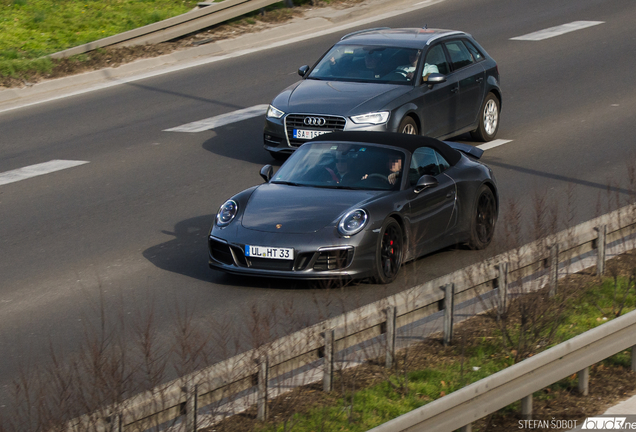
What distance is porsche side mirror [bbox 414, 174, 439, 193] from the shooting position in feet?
33.5

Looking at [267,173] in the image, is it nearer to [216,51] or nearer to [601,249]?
[601,249]

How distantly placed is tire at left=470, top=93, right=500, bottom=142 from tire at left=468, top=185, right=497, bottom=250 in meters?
5.02

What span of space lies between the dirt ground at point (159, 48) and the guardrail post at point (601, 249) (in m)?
13.9

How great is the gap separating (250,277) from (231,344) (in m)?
2.27

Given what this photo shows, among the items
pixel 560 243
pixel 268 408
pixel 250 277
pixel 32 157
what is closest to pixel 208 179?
pixel 32 157

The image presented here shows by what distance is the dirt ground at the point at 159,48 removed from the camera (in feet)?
68.3

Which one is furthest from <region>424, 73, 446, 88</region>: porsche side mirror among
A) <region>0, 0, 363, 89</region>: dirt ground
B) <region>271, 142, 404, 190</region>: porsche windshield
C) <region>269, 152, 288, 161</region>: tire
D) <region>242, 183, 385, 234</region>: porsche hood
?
<region>0, 0, 363, 89</region>: dirt ground

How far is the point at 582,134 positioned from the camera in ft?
53.9

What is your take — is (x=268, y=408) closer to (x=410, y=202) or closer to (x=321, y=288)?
(x=321, y=288)

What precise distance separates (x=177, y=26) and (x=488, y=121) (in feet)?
32.0

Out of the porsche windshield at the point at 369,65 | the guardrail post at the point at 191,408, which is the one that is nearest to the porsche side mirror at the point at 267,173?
the porsche windshield at the point at 369,65

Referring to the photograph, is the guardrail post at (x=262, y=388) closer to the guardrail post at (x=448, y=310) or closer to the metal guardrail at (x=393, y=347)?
the metal guardrail at (x=393, y=347)

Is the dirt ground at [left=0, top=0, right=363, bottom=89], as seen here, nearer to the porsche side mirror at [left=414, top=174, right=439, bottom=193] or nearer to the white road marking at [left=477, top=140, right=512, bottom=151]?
the white road marking at [left=477, top=140, right=512, bottom=151]

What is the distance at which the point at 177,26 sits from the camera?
77.3ft
